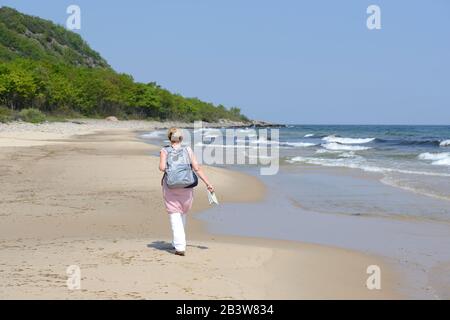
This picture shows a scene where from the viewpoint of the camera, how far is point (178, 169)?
23.2ft

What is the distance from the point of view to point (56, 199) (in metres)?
12.0

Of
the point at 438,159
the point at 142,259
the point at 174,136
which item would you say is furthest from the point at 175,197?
the point at 438,159

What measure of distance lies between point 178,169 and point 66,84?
271 feet

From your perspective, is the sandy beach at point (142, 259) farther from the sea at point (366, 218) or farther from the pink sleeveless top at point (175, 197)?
the pink sleeveless top at point (175, 197)

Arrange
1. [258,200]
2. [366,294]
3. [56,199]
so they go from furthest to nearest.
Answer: [258,200]
[56,199]
[366,294]

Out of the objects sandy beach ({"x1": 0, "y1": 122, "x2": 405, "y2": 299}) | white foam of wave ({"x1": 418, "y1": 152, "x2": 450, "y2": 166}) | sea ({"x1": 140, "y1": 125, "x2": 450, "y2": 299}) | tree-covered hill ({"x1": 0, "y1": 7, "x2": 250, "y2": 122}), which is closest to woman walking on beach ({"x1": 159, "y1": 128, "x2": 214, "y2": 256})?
sandy beach ({"x1": 0, "y1": 122, "x2": 405, "y2": 299})

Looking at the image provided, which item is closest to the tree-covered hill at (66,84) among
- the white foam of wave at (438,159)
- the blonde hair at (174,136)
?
the white foam of wave at (438,159)

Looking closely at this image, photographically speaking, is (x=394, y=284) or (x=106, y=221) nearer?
(x=394, y=284)

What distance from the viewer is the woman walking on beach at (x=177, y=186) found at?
23.3ft
